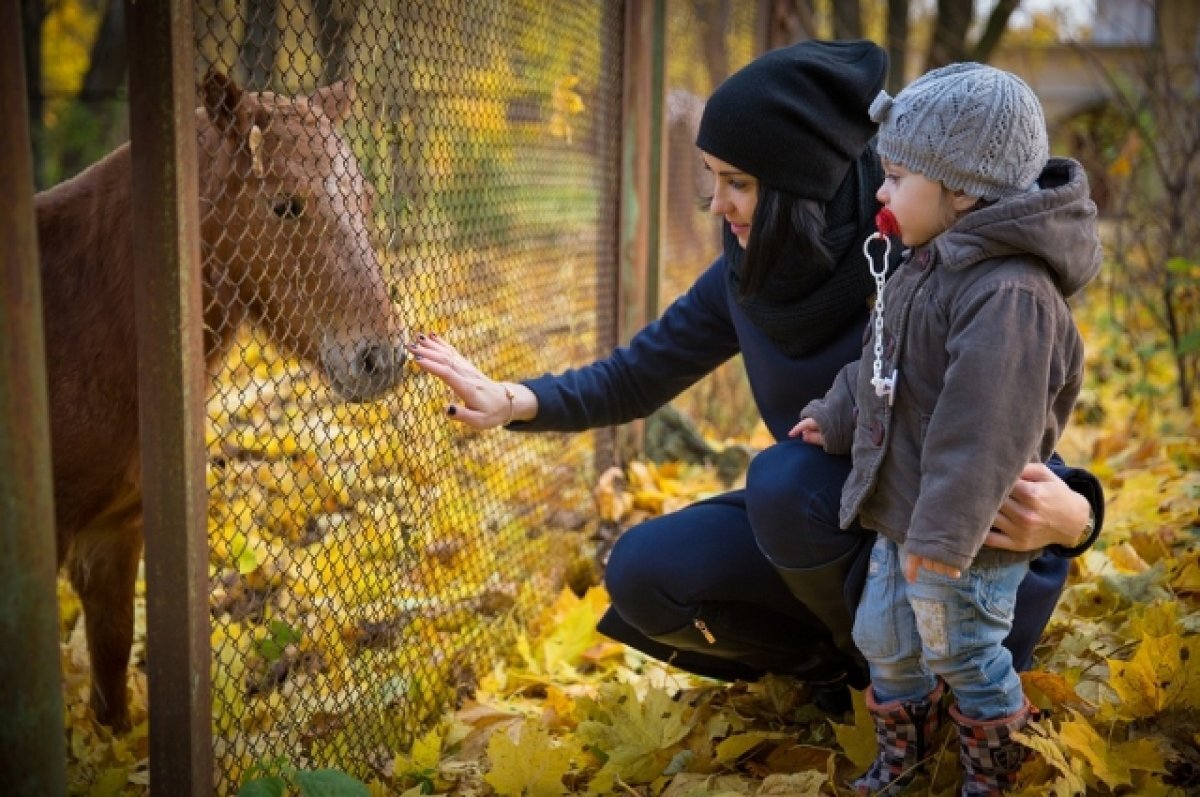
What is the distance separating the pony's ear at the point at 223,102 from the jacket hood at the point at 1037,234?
1481mm

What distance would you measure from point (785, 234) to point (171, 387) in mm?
1355

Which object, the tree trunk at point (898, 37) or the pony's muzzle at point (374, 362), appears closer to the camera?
the pony's muzzle at point (374, 362)

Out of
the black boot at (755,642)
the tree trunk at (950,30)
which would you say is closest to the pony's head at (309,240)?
the black boot at (755,642)

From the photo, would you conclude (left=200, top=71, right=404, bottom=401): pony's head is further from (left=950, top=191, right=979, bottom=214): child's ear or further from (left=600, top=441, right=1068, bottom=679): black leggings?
(left=950, top=191, right=979, bottom=214): child's ear

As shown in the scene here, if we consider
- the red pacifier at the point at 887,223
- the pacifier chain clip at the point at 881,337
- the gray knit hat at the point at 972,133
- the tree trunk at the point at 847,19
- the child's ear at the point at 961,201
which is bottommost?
the pacifier chain clip at the point at 881,337

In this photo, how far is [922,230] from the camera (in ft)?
7.59

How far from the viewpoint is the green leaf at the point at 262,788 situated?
2.30 m

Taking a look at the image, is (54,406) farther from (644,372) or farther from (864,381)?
(864,381)

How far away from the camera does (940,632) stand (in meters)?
2.30

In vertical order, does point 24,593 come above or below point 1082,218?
below

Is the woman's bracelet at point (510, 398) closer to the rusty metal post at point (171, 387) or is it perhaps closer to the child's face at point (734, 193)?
the child's face at point (734, 193)

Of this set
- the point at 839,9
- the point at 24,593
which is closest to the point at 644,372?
the point at 24,593

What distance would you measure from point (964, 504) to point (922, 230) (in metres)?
0.55

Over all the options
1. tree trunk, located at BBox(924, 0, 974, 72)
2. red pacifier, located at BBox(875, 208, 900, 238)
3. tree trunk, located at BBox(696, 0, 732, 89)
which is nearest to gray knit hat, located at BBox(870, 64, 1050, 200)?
red pacifier, located at BBox(875, 208, 900, 238)
